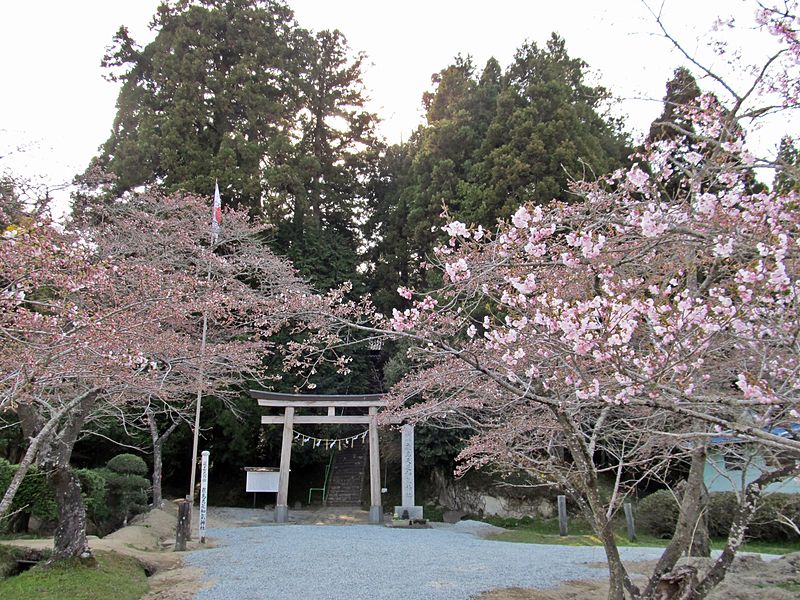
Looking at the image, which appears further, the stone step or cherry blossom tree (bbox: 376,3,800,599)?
the stone step

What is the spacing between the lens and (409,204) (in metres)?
18.7

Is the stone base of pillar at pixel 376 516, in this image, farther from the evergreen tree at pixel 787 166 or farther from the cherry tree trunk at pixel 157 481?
the evergreen tree at pixel 787 166

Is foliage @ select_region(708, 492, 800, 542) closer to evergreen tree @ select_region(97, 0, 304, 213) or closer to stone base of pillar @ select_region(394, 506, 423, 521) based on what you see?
stone base of pillar @ select_region(394, 506, 423, 521)

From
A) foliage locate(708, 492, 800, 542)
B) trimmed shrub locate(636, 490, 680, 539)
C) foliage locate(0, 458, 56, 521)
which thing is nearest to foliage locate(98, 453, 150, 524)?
foliage locate(0, 458, 56, 521)

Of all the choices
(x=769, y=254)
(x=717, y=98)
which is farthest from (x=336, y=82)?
(x=769, y=254)

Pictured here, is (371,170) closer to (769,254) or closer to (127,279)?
(127,279)

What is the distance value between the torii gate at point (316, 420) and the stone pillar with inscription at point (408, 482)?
581 millimetres

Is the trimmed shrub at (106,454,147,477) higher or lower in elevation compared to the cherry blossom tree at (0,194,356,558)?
lower

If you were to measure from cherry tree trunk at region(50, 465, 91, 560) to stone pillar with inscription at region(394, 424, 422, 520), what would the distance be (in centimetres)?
702

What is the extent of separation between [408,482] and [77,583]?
7777 mm

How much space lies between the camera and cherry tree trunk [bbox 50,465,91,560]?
20.4ft

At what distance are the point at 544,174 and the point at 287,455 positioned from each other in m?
9.97

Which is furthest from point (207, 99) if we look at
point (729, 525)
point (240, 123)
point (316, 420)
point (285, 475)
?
point (729, 525)

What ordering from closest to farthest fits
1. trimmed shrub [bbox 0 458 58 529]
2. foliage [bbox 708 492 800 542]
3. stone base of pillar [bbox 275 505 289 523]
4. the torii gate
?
trimmed shrub [bbox 0 458 58 529]
foliage [bbox 708 492 800 542]
stone base of pillar [bbox 275 505 289 523]
the torii gate
